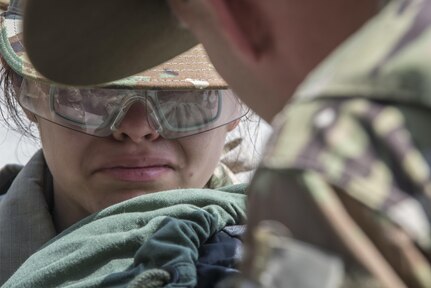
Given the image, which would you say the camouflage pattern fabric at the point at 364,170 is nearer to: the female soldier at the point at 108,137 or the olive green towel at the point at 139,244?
the olive green towel at the point at 139,244

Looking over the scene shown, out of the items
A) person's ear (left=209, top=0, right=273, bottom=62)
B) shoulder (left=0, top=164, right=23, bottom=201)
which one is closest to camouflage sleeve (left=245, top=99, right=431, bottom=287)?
person's ear (left=209, top=0, right=273, bottom=62)

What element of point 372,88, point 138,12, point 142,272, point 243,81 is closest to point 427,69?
point 372,88

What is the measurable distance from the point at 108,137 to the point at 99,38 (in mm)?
573

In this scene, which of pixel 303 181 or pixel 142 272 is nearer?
pixel 303 181

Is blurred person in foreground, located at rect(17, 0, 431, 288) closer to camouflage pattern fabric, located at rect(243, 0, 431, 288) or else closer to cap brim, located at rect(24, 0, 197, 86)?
camouflage pattern fabric, located at rect(243, 0, 431, 288)

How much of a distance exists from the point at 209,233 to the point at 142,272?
10 centimetres

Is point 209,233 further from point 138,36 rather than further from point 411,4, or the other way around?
point 411,4

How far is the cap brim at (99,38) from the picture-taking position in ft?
2.37

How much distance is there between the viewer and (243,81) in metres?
0.52

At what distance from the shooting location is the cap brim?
724 mm

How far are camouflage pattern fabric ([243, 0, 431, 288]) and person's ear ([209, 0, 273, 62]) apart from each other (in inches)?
3.5

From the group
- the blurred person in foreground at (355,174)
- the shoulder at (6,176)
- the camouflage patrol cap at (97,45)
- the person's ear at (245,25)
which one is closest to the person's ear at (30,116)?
the shoulder at (6,176)

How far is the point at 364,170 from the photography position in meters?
0.35

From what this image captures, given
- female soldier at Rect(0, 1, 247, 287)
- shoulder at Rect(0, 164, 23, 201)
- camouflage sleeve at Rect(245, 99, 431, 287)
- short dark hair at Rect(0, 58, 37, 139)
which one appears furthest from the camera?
shoulder at Rect(0, 164, 23, 201)
